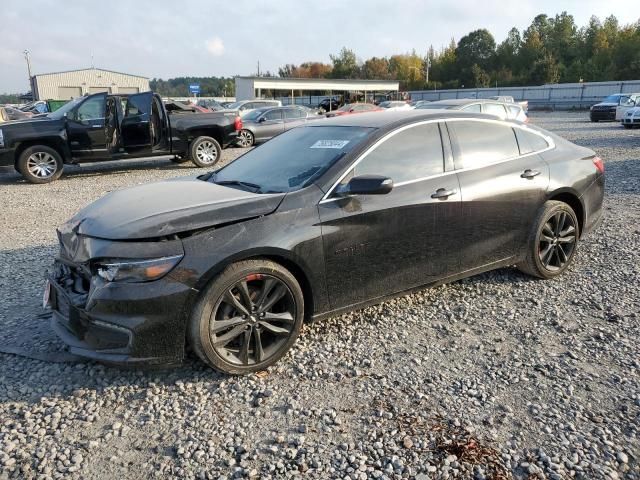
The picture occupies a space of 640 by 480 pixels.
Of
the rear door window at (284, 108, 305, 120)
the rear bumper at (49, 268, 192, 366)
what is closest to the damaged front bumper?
the rear bumper at (49, 268, 192, 366)

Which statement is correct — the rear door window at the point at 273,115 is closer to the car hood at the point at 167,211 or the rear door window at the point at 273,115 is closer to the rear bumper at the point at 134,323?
the car hood at the point at 167,211

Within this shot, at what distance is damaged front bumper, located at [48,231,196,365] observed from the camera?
2859 millimetres

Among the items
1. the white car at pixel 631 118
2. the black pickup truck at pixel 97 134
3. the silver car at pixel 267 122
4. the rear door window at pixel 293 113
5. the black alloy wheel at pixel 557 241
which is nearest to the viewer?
the black alloy wheel at pixel 557 241

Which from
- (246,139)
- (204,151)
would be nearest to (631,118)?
(246,139)

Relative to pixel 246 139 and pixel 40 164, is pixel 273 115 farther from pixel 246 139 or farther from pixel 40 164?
pixel 40 164

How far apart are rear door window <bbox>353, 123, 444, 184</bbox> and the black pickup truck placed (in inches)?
353

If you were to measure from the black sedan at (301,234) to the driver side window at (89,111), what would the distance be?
7.95m

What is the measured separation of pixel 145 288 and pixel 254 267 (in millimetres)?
656

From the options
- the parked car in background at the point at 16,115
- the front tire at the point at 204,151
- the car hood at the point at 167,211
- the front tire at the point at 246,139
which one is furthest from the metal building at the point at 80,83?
the car hood at the point at 167,211

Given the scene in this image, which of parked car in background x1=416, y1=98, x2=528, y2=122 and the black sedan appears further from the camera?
parked car in background x1=416, y1=98, x2=528, y2=122

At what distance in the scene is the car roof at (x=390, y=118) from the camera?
3.92 m

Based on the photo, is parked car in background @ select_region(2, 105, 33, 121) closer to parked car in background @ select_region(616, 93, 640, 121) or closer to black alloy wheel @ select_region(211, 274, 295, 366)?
black alloy wheel @ select_region(211, 274, 295, 366)

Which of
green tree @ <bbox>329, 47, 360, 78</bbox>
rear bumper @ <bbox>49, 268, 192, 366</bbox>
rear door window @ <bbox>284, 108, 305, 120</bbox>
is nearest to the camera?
rear bumper @ <bbox>49, 268, 192, 366</bbox>

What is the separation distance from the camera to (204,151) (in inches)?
501
